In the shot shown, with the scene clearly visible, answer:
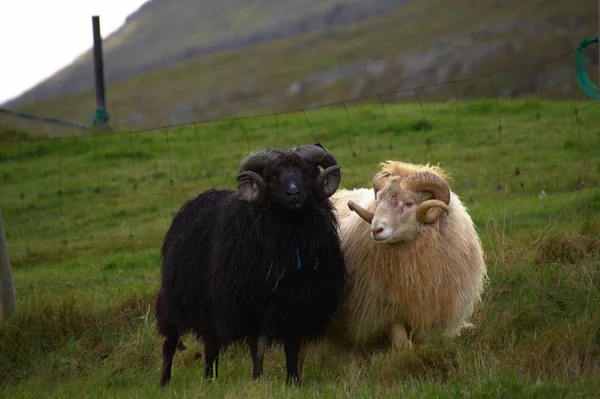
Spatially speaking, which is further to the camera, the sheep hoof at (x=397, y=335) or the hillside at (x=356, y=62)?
the hillside at (x=356, y=62)

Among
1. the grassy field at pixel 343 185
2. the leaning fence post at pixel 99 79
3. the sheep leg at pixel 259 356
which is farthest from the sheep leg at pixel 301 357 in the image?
the leaning fence post at pixel 99 79

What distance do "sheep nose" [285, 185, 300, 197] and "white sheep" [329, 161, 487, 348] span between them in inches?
29.9

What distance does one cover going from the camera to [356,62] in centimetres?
8419

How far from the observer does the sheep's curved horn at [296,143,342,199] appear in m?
8.92

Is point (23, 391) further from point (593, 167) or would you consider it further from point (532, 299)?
point (593, 167)

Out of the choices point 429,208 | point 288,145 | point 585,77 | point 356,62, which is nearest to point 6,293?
point 429,208

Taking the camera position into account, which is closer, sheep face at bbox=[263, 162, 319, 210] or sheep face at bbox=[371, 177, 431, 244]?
sheep face at bbox=[263, 162, 319, 210]

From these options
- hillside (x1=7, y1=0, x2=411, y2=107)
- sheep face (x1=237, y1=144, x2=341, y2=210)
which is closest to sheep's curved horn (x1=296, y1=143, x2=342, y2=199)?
sheep face (x1=237, y1=144, x2=341, y2=210)

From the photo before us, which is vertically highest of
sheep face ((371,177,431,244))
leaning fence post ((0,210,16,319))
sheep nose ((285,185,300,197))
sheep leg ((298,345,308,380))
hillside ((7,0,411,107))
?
hillside ((7,0,411,107))

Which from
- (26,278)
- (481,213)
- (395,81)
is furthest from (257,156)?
(395,81)

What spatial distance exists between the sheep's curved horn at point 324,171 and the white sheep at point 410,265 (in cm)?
38

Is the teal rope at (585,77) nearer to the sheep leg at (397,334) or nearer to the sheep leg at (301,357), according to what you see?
the sheep leg at (397,334)

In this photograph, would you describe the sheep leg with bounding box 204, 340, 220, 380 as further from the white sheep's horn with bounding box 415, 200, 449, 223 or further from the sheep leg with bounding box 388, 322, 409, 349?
the white sheep's horn with bounding box 415, 200, 449, 223

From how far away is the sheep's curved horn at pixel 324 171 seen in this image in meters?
8.92
